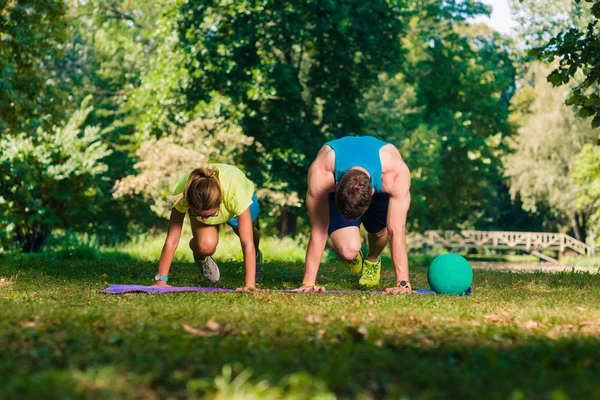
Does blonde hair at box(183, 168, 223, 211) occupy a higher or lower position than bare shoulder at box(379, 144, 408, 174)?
lower

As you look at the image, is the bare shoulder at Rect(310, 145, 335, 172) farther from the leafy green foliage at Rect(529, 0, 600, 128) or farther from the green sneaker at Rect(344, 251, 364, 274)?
the leafy green foliage at Rect(529, 0, 600, 128)

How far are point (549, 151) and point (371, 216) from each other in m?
37.2

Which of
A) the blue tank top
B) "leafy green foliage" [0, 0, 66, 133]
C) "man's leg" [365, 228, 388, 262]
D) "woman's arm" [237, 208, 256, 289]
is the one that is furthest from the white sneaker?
"leafy green foliage" [0, 0, 66, 133]

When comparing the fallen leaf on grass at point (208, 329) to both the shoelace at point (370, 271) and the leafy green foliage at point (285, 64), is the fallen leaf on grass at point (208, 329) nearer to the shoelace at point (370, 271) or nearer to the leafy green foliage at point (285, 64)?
the shoelace at point (370, 271)

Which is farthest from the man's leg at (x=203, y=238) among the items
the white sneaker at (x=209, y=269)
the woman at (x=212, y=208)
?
the white sneaker at (x=209, y=269)

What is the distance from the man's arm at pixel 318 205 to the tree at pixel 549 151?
36.0 metres

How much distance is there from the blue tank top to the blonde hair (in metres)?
1.20

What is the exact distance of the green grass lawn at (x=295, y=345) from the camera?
10.2ft

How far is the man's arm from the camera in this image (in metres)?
7.54

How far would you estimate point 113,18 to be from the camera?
28875mm

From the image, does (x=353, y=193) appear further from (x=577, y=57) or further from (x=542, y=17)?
(x=542, y=17)

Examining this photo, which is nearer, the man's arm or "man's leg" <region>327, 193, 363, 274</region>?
the man's arm

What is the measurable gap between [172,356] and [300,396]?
3.54 ft

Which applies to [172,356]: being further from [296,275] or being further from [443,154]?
[443,154]
